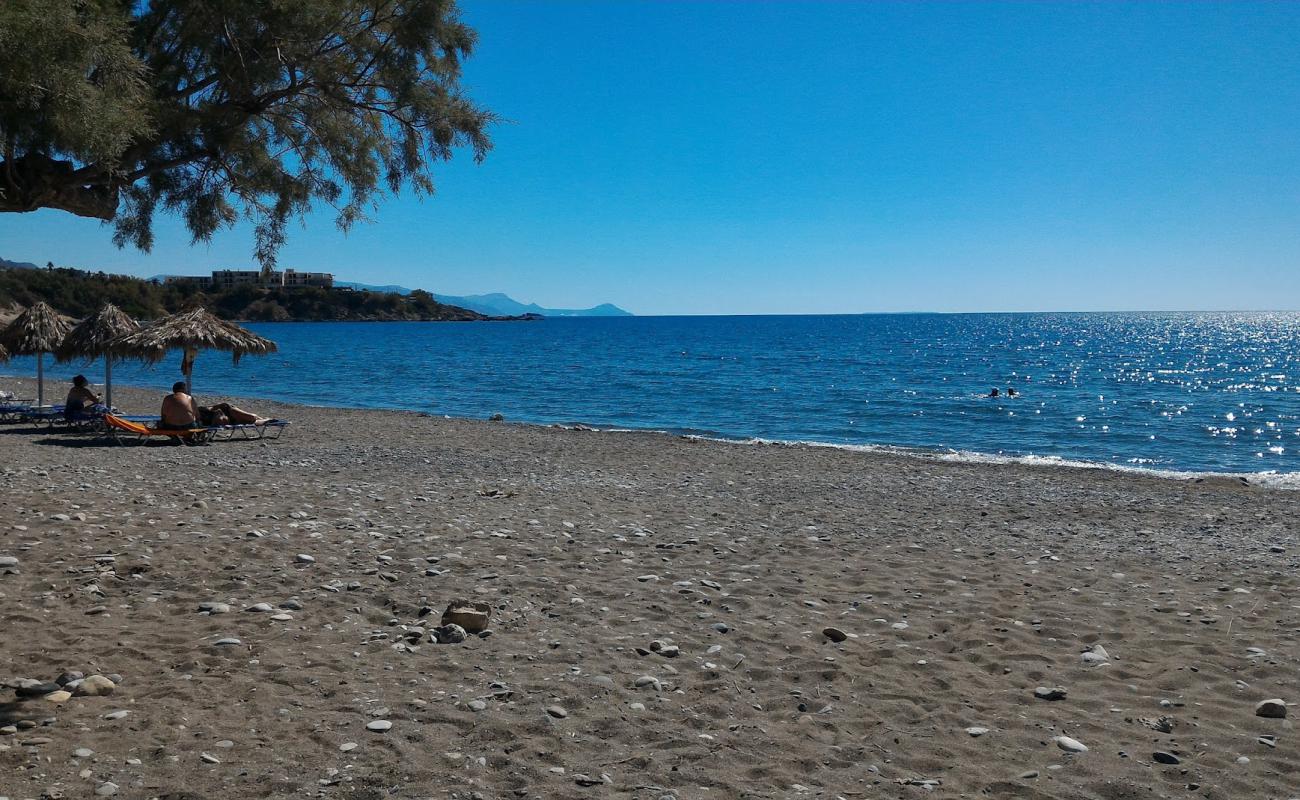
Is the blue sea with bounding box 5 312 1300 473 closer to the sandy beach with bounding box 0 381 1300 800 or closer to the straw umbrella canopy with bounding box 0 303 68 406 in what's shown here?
the straw umbrella canopy with bounding box 0 303 68 406

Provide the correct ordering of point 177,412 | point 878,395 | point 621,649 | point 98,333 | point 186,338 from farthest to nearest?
point 878,395 → point 98,333 → point 186,338 → point 177,412 → point 621,649

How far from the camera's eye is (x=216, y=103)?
5.43 metres

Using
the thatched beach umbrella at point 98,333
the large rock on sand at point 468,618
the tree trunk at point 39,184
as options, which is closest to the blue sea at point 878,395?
the thatched beach umbrella at point 98,333

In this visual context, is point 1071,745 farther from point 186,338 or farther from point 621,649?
point 186,338

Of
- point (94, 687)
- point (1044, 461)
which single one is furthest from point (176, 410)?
point (1044, 461)

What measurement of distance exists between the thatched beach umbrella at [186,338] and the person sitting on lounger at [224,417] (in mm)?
1305

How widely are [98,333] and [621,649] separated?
18938 mm

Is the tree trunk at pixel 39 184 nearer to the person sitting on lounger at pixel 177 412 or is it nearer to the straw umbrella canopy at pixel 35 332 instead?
the person sitting on lounger at pixel 177 412

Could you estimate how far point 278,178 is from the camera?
5.75 meters

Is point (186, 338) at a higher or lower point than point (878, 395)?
higher

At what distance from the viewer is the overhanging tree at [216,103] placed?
4.17 m

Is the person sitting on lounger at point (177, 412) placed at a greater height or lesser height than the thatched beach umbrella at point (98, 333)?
A: lesser

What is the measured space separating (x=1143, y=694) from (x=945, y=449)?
20.5 metres

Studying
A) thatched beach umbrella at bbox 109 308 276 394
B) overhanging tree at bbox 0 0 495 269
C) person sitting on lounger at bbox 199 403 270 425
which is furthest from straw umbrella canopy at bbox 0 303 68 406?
overhanging tree at bbox 0 0 495 269
